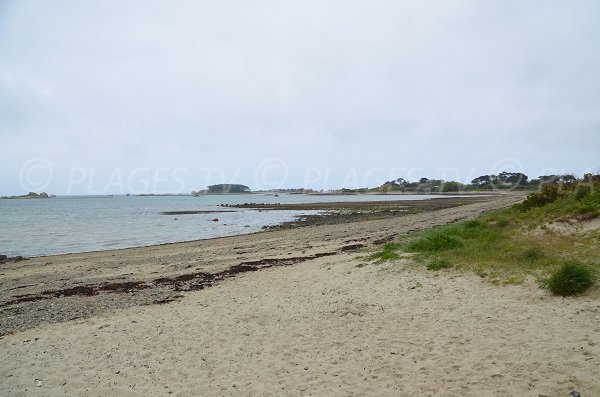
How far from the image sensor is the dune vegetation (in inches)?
339

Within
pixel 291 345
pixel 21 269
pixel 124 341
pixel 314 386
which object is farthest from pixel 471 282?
pixel 21 269

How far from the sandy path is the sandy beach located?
0.03m

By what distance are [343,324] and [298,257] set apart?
34.0ft

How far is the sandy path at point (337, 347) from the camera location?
5.48m

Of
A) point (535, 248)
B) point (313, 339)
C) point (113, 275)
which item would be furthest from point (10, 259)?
point (535, 248)

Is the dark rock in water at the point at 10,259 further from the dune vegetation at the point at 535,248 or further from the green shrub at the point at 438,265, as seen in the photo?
the green shrub at the point at 438,265

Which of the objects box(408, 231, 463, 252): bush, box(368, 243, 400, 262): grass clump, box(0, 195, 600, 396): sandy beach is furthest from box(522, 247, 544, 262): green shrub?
box(368, 243, 400, 262): grass clump

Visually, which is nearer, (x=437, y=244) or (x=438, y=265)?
(x=438, y=265)

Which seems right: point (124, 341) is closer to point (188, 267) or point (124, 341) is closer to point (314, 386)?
point (314, 386)

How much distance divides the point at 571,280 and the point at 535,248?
3.50 m

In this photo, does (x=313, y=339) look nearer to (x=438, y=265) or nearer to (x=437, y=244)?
(x=438, y=265)

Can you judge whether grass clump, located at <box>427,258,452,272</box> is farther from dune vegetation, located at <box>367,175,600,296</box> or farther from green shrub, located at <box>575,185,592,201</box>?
green shrub, located at <box>575,185,592,201</box>

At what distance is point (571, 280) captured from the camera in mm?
7852

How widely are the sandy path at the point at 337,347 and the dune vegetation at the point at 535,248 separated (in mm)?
732
